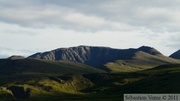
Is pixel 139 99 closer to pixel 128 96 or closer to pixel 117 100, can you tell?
pixel 128 96

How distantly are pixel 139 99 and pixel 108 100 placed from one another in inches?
5580

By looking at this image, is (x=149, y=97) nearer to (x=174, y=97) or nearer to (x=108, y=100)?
(x=174, y=97)

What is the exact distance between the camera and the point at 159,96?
56844 mm

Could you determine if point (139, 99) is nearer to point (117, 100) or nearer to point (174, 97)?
point (174, 97)

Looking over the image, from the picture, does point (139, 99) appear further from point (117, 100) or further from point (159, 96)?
point (117, 100)

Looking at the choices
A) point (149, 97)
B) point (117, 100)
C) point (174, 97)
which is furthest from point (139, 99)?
point (117, 100)

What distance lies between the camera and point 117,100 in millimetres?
190875

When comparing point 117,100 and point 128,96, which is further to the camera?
point 117,100

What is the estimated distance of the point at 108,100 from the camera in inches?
7795

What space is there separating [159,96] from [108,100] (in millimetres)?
142649

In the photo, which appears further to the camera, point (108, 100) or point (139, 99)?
point (108, 100)

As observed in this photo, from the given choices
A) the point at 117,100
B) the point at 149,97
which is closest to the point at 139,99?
the point at 149,97

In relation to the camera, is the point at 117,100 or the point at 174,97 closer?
the point at 174,97

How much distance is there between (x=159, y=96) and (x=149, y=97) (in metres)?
1.62
